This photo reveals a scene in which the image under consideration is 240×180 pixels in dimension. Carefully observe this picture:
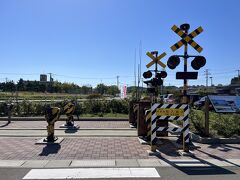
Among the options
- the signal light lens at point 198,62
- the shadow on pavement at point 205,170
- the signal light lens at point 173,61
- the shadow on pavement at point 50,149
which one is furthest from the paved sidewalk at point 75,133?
the shadow on pavement at point 205,170

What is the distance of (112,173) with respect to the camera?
6668 millimetres

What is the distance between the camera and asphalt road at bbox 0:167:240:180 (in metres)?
6.38

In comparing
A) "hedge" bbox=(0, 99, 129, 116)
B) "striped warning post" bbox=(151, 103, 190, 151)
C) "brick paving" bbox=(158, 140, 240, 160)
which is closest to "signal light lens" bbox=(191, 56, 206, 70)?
"striped warning post" bbox=(151, 103, 190, 151)

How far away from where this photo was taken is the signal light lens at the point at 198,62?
385 inches

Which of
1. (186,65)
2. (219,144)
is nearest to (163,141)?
(219,144)

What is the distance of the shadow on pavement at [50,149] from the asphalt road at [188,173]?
169 cm

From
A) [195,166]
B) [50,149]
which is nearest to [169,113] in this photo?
→ [195,166]

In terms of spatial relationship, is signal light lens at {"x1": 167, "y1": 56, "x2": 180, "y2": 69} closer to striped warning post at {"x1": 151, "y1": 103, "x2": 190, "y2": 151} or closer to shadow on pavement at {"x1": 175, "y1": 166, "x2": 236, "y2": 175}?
striped warning post at {"x1": 151, "y1": 103, "x2": 190, "y2": 151}

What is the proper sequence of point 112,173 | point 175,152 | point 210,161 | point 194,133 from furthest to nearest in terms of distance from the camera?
1. point 194,133
2. point 175,152
3. point 210,161
4. point 112,173

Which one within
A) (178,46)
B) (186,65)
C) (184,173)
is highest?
(178,46)

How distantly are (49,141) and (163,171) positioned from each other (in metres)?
4.76

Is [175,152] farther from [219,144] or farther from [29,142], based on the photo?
[29,142]

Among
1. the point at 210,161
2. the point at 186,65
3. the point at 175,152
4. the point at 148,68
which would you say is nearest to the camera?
the point at 210,161

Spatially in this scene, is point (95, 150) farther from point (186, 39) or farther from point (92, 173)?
point (186, 39)
